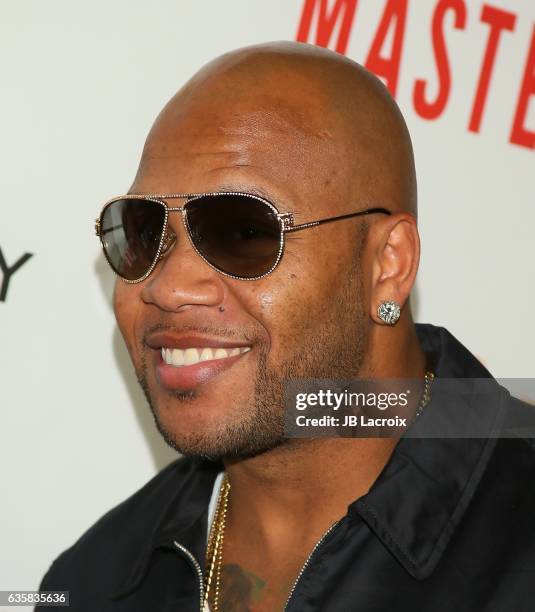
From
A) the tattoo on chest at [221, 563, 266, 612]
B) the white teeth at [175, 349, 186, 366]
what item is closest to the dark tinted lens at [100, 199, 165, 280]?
the white teeth at [175, 349, 186, 366]

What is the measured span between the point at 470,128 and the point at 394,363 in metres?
1.03

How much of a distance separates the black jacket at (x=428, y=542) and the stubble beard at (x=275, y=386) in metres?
0.20

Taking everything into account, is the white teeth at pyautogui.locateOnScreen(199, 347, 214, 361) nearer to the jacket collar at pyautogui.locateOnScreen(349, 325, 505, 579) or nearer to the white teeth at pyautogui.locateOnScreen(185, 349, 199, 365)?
the white teeth at pyautogui.locateOnScreen(185, 349, 199, 365)

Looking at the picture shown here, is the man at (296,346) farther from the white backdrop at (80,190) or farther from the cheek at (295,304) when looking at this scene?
the white backdrop at (80,190)

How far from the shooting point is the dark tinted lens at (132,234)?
190 centimetres

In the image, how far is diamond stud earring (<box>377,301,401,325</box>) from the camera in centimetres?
196

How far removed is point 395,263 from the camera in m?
1.98

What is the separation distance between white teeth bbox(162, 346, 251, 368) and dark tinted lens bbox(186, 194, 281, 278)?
0.48 feet

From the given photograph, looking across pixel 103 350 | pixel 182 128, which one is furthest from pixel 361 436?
pixel 103 350

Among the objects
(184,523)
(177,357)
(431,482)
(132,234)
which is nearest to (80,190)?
(132,234)

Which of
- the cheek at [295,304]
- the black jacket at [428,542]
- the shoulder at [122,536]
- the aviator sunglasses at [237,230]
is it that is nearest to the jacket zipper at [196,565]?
the black jacket at [428,542]

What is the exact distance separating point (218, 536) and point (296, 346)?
52 cm

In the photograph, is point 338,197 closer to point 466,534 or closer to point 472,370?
point 472,370

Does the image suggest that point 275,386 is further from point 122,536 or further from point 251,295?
point 122,536
